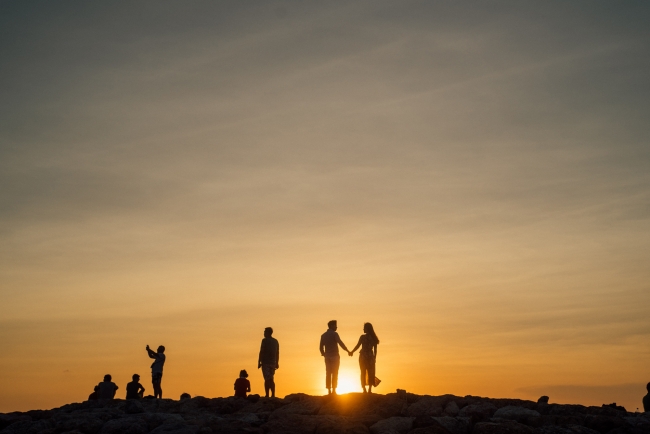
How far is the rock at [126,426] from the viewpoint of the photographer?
71.1 feet

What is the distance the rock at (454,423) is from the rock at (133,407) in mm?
10837

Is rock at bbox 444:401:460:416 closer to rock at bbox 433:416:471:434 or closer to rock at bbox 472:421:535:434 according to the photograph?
rock at bbox 433:416:471:434

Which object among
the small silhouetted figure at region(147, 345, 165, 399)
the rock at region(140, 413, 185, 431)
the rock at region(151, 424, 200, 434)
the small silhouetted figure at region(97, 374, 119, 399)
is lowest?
A: the rock at region(151, 424, 200, 434)

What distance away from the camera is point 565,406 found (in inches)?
997

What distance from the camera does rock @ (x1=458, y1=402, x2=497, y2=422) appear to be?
76.1 ft

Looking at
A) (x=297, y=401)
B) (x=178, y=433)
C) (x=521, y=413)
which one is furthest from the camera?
(x=297, y=401)

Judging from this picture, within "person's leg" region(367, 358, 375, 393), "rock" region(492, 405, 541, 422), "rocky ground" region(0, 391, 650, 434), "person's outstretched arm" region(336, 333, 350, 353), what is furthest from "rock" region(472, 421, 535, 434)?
"person's outstretched arm" region(336, 333, 350, 353)

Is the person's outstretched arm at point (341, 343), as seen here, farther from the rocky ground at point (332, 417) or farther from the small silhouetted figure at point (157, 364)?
the small silhouetted figure at point (157, 364)

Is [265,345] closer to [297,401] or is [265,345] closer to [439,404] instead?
[297,401]

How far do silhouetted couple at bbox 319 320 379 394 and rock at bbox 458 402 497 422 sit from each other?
3387 mm

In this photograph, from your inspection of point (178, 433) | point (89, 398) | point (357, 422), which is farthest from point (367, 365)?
point (89, 398)

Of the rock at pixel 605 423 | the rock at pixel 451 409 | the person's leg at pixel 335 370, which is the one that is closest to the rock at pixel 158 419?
the person's leg at pixel 335 370

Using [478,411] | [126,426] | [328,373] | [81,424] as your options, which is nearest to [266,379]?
[328,373]

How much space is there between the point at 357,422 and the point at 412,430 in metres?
1.75
